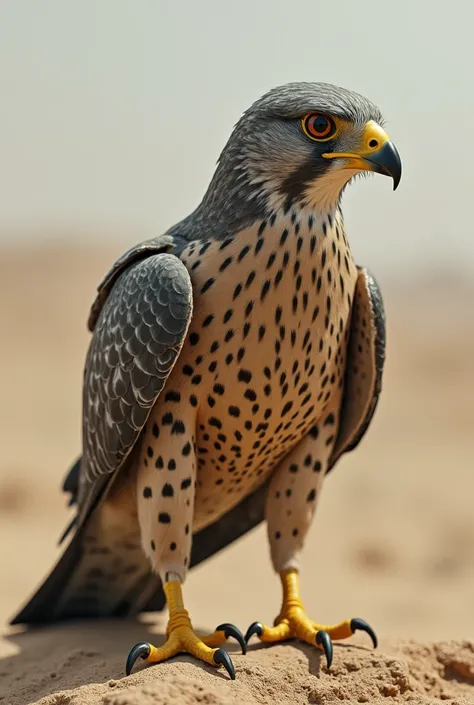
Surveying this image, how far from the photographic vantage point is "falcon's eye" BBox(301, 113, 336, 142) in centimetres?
403

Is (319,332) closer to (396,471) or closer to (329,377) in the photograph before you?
(329,377)

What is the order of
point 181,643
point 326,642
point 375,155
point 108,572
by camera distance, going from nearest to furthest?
point 375,155 < point 181,643 < point 326,642 < point 108,572

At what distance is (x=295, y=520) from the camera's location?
486cm

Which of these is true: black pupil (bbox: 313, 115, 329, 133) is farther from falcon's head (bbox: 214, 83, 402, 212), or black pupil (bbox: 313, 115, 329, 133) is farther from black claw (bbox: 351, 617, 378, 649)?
black claw (bbox: 351, 617, 378, 649)

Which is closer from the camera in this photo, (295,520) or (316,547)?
(295,520)

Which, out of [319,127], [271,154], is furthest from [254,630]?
[319,127]

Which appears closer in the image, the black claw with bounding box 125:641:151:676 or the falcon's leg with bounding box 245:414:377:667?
the black claw with bounding box 125:641:151:676

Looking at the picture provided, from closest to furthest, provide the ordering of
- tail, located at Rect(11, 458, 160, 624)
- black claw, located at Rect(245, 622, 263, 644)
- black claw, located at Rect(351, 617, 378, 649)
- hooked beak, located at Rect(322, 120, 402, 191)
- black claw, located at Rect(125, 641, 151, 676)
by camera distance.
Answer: hooked beak, located at Rect(322, 120, 402, 191) < black claw, located at Rect(125, 641, 151, 676) < black claw, located at Rect(245, 622, 263, 644) < black claw, located at Rect(351, 617, 378, 649) < tail, located at Rect(11, 458, 160, 624)

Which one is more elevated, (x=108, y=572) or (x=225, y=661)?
(x=108, y=572)

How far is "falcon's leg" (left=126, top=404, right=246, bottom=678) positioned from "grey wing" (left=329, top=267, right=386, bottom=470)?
869mm

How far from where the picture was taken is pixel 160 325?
4160 mm

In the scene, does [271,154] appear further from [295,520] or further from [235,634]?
[235,634]

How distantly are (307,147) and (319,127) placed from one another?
0.09 metres

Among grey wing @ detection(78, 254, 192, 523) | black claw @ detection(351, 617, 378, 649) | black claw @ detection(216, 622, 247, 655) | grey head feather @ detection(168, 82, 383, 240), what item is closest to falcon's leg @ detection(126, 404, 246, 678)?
black claw @ detection(216, 622, 247, 655)
